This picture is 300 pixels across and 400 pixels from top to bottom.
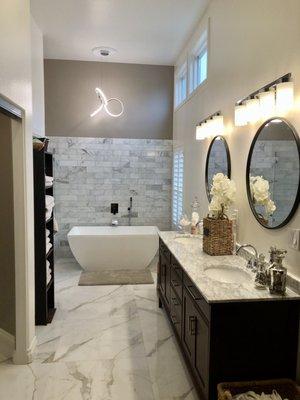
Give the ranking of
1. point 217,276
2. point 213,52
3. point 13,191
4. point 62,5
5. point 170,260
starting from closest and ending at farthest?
point 217,276 → point 13,191 → point 170,260 → point 213,52 → point 62,5

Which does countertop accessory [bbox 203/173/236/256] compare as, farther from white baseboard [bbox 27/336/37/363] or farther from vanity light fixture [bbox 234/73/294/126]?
white baseboard [bbox 27/336/37/363]

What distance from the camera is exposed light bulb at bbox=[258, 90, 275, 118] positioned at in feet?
7.22

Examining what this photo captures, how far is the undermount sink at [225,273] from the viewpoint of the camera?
94.0 inches

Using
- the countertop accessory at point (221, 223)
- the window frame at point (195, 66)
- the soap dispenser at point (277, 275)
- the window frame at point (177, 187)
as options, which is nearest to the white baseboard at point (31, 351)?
the countertop accessory at point (221, 223)

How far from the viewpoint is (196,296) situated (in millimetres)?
2170

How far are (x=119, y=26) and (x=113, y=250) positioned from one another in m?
3.22

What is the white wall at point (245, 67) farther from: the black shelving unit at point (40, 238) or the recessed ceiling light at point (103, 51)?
the black shelving unit at point (40, 238)

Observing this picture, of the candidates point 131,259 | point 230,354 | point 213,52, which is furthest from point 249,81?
point 131,259

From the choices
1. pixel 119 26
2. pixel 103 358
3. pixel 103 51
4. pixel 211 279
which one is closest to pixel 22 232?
pixel 103 358

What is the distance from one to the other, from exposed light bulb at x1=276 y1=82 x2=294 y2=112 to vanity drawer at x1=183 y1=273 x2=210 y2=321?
1.30 metres

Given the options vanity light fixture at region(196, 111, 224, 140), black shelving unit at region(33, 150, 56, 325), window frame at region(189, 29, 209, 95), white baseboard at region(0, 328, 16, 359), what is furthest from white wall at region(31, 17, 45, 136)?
white baseboard at region(0, 328, 16, 359)

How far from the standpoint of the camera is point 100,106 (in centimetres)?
577

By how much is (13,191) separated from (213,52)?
258 cm

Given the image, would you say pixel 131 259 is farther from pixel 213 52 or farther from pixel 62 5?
pixel 62 5
